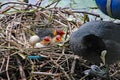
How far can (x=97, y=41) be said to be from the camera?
4.00ft

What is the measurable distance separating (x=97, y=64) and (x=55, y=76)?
14cm

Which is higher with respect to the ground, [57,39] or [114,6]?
[114,6]

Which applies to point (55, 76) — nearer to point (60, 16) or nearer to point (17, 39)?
point (17, 39)

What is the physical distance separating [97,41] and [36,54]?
0.28m

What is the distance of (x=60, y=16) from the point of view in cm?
170

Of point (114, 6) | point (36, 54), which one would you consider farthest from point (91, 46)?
point (36, 54)

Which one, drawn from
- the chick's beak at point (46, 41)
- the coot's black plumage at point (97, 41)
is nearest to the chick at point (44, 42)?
the chick's beak at point (46, 41)

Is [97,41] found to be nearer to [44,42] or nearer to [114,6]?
[114,6]

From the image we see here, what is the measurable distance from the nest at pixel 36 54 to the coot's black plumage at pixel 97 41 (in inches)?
4.6

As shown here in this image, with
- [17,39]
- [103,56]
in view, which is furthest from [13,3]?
[103,56]

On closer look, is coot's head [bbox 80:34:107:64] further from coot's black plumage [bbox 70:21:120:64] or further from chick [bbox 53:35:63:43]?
chick [bbox 53:35:63:43]

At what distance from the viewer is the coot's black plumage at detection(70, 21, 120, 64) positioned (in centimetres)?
122

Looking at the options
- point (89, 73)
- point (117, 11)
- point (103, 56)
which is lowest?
point (89, 73)

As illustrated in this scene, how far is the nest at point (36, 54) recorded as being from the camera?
4.44 feet
